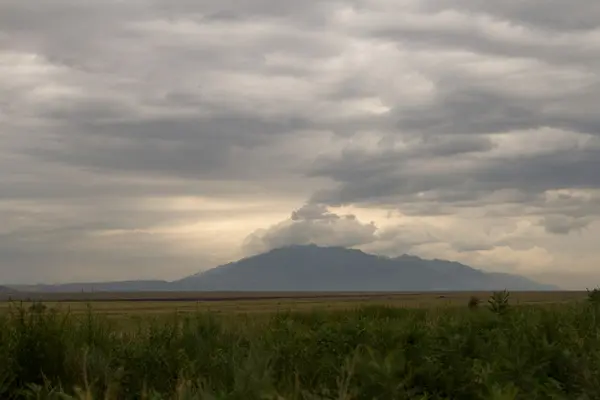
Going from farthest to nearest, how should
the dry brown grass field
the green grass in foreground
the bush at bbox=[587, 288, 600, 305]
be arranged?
the bush at bbox=[587, 288, 600, 305], the dry brown grass field, the green grass in foreground

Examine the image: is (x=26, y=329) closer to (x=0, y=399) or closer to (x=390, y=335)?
(x=0, y=399)

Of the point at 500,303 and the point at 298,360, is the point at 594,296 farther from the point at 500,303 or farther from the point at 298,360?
the point at 298,360

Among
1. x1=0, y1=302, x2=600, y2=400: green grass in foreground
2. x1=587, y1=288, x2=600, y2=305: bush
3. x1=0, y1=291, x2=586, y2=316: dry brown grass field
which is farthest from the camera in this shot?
x1=587, y1=288, x2=600, y2=305: bush

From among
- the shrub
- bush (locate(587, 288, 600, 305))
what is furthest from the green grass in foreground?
bush (locate(587, 288, 600, 305))

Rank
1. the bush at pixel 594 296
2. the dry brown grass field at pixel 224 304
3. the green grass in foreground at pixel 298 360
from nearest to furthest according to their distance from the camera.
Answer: the green grass in foreground at pixel 298 360 < the dry brown grass field at pixel 224 304 < the bush at pixel 594 296

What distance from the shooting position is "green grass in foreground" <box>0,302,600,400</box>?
25.2 feet

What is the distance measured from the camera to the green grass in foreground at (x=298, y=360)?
25.2ft

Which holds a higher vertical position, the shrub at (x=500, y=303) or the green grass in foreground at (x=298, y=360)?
→ the shrub at (x=500, y=303)

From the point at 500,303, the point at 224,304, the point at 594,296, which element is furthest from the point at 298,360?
the point at 224,304

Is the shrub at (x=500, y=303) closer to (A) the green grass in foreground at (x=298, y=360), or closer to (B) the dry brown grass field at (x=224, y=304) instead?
(A) the green grass in foreground at (x=298, y=360)

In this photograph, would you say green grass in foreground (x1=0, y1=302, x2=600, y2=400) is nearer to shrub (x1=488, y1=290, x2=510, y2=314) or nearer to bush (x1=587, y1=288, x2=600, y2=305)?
shrub (x1=488, y1=290, x2=510, y2=314)

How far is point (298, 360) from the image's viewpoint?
1188 cm

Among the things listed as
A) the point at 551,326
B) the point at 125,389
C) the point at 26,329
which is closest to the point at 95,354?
the point at 125,389

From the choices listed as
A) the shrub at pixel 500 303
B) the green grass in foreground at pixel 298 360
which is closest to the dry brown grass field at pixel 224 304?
the green grass in foreground at pixel 298 360
